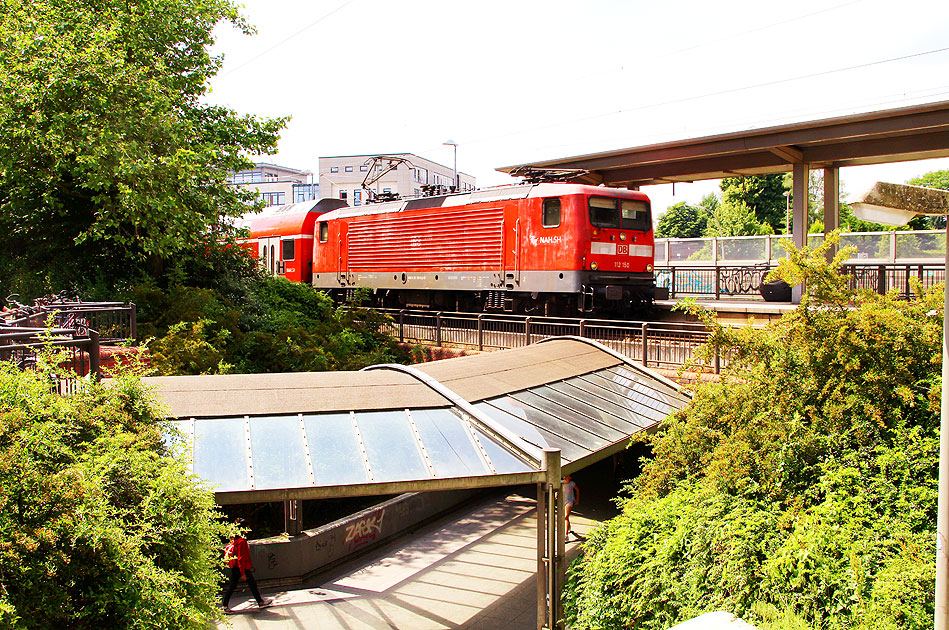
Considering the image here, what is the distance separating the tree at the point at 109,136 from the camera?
15.0m

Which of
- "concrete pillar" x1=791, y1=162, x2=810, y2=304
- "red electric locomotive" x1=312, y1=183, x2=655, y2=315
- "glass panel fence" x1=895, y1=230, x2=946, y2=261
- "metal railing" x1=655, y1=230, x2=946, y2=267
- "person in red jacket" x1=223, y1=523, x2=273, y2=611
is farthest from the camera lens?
"metal railing" x1=655, y1=230, x2=946, y2=267

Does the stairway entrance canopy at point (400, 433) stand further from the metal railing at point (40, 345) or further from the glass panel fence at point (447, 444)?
the metal railing at point (40, 345)

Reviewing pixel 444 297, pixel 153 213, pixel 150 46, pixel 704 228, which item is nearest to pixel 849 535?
pixel 153 213

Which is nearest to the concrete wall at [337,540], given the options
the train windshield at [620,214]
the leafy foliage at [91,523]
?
the leafy foliage at [91,523]

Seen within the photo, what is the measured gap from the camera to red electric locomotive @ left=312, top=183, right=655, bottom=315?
1780cm

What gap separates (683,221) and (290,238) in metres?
40.5

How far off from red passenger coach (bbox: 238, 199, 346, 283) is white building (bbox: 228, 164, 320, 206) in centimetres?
4689

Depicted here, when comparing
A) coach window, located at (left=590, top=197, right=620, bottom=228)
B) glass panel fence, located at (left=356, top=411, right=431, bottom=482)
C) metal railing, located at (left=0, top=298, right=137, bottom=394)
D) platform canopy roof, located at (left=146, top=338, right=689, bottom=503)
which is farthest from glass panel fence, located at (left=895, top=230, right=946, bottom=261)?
metal railing, located at (left=0, top=298, right=137, bottom=394)

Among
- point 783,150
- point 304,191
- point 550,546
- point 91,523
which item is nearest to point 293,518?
point 550,546

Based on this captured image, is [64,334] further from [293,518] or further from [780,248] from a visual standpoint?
[780,248]

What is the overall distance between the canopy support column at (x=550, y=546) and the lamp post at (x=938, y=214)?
11.8 feet

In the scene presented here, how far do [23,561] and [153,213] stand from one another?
1383 centimetres

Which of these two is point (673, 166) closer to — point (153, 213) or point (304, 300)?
point (304, 300)

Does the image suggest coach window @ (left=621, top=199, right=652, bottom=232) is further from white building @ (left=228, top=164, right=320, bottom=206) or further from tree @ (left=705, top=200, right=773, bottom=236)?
white building @ (left=228, top=164, right=320, bottom=206)
